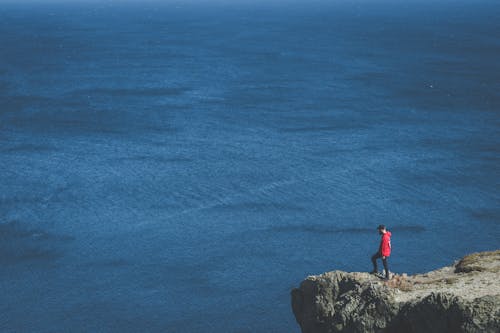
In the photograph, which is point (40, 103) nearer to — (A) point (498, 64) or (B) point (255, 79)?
(B) point (255, 79)

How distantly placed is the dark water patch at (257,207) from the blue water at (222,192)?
10.5 inches

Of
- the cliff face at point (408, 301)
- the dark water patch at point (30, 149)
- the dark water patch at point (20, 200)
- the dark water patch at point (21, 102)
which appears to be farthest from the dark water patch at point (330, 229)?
the dark water patch at point (21, 102)

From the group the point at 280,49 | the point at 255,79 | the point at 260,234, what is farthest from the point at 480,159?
the point at 280,49

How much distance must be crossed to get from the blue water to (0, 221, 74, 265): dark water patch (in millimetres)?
193

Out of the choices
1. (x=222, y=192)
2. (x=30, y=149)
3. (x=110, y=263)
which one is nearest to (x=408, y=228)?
(x=222, y=192)

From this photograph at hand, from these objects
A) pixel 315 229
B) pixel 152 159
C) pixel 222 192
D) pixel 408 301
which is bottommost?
pixel 315 229

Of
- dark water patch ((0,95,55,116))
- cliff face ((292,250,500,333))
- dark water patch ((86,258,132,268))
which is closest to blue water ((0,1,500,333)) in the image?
dark water patch ((86,258,132,268))

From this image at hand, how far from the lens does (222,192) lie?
263 feet

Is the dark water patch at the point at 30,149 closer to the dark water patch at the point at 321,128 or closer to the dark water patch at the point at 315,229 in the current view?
the dark water patch at the point at 321,128

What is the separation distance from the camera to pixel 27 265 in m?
65.3

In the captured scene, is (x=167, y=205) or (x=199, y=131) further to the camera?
(x=199, y=131)

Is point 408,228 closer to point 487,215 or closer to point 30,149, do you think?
point 487,215

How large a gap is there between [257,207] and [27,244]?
22.9m

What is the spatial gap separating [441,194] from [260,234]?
2211 centimetres
